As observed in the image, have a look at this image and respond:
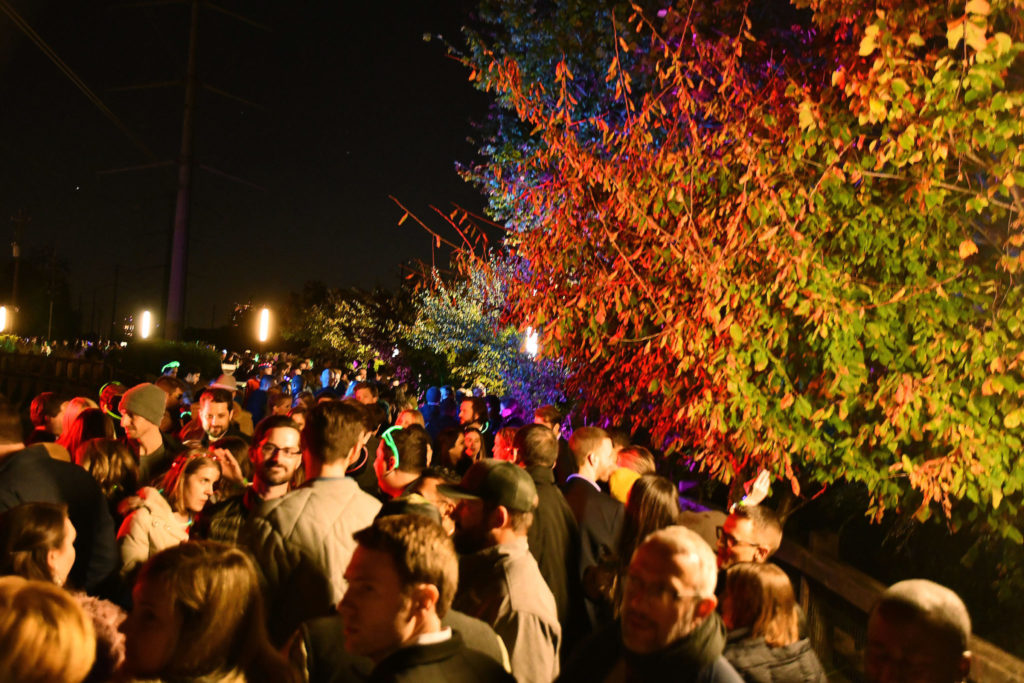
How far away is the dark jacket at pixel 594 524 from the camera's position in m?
4.54

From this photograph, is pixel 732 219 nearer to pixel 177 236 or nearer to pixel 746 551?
pixel 746 551

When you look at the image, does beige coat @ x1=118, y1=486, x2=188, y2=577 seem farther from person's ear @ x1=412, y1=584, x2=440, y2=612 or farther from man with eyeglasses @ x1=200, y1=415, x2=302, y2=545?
person's ear @ x1=412, y1=584, x2=440, y2=612

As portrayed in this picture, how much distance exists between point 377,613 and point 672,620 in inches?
34.5

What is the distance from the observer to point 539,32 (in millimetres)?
12820

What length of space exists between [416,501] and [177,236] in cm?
1912

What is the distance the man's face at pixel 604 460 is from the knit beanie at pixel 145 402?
3.22 meters

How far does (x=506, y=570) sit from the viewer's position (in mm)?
3484

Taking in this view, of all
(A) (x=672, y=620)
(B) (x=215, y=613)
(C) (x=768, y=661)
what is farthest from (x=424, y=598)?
(C) (x=768, y=661)

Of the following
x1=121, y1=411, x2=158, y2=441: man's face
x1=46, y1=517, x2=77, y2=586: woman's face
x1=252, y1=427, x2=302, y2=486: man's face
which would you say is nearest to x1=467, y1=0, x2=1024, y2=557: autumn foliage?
x1=252, y1=427, x2=302, y2=486: man's face

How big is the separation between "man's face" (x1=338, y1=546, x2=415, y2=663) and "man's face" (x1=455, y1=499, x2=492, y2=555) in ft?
4.14

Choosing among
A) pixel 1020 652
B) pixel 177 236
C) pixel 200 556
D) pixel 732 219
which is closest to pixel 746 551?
pixel 732 219

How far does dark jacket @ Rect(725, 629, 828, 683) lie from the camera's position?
3.05m

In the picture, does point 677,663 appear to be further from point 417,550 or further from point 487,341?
point 487,341

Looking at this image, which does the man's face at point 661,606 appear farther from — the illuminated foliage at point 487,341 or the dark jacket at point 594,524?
the illuminated foliage at point 487,341
